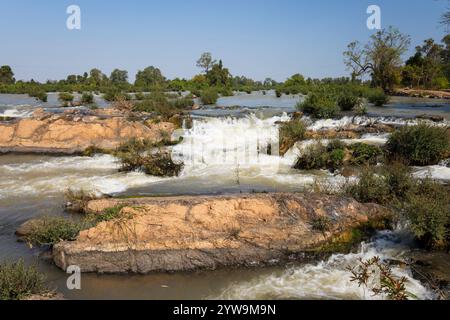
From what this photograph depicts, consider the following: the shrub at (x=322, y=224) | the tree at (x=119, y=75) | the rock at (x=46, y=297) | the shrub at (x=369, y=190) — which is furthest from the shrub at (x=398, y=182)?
the tree at (x=119, y=75)

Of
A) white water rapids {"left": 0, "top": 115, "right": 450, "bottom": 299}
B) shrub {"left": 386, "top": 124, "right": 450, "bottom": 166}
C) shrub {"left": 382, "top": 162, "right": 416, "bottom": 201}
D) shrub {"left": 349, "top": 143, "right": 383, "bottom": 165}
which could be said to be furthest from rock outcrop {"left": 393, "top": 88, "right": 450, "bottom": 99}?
shrub {"left": 382, "top": 162, "right": 416, "bottom": 201}

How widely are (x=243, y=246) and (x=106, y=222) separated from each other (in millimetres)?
2378

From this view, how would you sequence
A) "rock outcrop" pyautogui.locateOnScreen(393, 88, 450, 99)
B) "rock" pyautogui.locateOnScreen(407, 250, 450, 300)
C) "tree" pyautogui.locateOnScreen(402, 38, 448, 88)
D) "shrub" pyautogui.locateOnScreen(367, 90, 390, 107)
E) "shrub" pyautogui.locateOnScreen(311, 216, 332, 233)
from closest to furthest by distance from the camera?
"rock" pyautogui.locateOnScreen(407, 250, 450, 300) → "shrub" pyautogui.locateOnScreen(311, 216, 332, 233) → "shrub" pyautogui.locateOnScreen(367, 90, 390, 107) → "rock outcrop" pyautogui.locateOnScreen(393, 88, 450, 99) → "tree" pyautogui.locateOnScreen(402, 38, 448, 88)

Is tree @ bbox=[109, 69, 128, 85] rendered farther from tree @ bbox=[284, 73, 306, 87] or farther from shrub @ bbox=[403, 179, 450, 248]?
Result: shrub @ bbox=[403, 179, 450, 248]

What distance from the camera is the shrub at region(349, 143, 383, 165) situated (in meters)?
12.2

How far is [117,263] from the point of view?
610cm

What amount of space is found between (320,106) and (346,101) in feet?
11.4

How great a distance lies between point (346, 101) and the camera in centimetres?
2145

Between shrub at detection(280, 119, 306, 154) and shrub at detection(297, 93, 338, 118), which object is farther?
shrub at detection(297, 93, 338, 118)

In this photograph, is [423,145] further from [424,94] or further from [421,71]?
[421,71]

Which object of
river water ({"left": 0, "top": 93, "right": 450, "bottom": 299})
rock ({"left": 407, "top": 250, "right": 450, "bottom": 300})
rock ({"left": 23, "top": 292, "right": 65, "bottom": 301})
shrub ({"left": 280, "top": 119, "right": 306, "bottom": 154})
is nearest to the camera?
rock ({"left": 23, "top": 292, "right": 65, "bottom": 301})

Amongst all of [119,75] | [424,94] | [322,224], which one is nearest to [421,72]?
[424,94]

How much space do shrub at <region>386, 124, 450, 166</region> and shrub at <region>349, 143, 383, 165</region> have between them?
1.74ft

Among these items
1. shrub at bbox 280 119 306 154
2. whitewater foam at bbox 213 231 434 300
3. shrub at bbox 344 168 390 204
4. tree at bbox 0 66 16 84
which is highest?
tree at bbox 0 66 16 84
